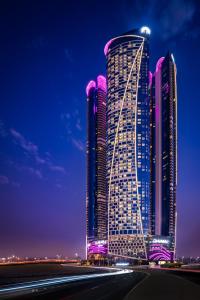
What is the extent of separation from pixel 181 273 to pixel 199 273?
16542 millimetres

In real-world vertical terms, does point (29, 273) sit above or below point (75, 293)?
above

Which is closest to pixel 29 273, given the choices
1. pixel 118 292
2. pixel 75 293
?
pixel 118 292

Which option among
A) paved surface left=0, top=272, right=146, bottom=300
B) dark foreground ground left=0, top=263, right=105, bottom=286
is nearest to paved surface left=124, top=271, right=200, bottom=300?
paved surface left=0, top=272, right=146, bottom=300

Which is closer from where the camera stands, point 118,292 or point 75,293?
point 75,293

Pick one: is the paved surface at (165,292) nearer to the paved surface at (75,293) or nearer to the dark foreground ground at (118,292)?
the dark foreground ground at (118,292)

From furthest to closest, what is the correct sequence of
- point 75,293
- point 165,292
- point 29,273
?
point 29,273
point 165,292
point 75,293

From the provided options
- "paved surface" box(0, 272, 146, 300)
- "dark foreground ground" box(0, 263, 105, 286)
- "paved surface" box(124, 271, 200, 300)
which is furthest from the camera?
"dark foreground ground" box(0, 263, 105, 286)

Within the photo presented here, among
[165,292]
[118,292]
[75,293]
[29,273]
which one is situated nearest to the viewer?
[75,293]

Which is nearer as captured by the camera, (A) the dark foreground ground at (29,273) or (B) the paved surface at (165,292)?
(B) the paved surface at (165,292)

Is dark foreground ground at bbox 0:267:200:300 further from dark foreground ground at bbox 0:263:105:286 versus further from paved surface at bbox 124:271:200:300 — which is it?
dark foreground ground at bbox 0:263:105:286

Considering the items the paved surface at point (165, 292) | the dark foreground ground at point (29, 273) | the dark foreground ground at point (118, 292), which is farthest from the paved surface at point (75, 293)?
the dark foreground ground at point (29, 273)

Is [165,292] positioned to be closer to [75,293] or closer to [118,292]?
[118,292]

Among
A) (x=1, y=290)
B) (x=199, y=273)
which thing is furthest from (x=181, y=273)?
(x=1, y=290)

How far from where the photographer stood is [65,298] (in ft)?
94.8
